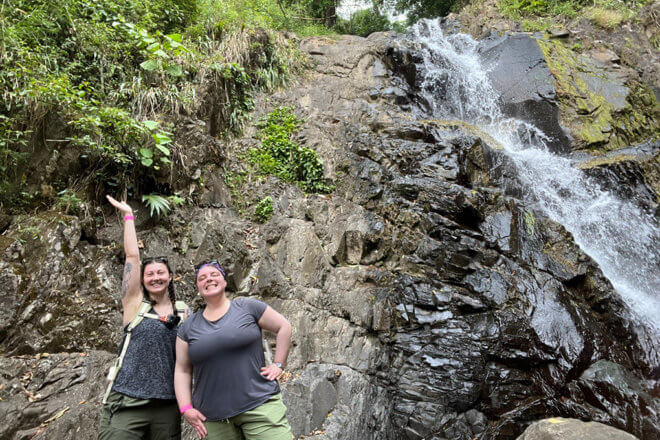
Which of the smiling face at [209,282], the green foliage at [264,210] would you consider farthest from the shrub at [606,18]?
the smiling face at [209,282]

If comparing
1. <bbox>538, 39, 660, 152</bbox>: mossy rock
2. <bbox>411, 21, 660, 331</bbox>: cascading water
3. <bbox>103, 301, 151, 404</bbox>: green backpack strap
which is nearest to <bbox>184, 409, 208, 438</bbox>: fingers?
<bbox>103, 301, 151, 404</bbox>: green backpack strap

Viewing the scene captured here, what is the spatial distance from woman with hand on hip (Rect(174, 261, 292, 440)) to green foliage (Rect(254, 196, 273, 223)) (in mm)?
3705

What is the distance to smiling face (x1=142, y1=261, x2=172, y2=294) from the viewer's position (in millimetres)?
2496

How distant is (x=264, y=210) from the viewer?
6.01 metres

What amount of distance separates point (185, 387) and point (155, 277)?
771 millimetres

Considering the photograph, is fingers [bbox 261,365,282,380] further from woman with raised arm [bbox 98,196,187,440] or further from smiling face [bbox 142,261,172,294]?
smiling face [bbox 142,261,172,294]

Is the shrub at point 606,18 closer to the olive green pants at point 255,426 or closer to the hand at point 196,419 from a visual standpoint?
the olive green pants at point 255,426

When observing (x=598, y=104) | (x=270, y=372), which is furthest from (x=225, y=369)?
(x=598, y=104)

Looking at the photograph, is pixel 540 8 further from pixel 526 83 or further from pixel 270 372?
pixel 270 372

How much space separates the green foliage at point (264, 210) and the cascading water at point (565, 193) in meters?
5.41

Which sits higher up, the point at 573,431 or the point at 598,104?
the point at 598,104

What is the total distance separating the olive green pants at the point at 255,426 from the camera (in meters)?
2.13

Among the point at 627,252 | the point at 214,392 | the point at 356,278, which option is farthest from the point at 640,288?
the point at 214,392

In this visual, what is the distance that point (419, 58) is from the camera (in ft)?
36.6
